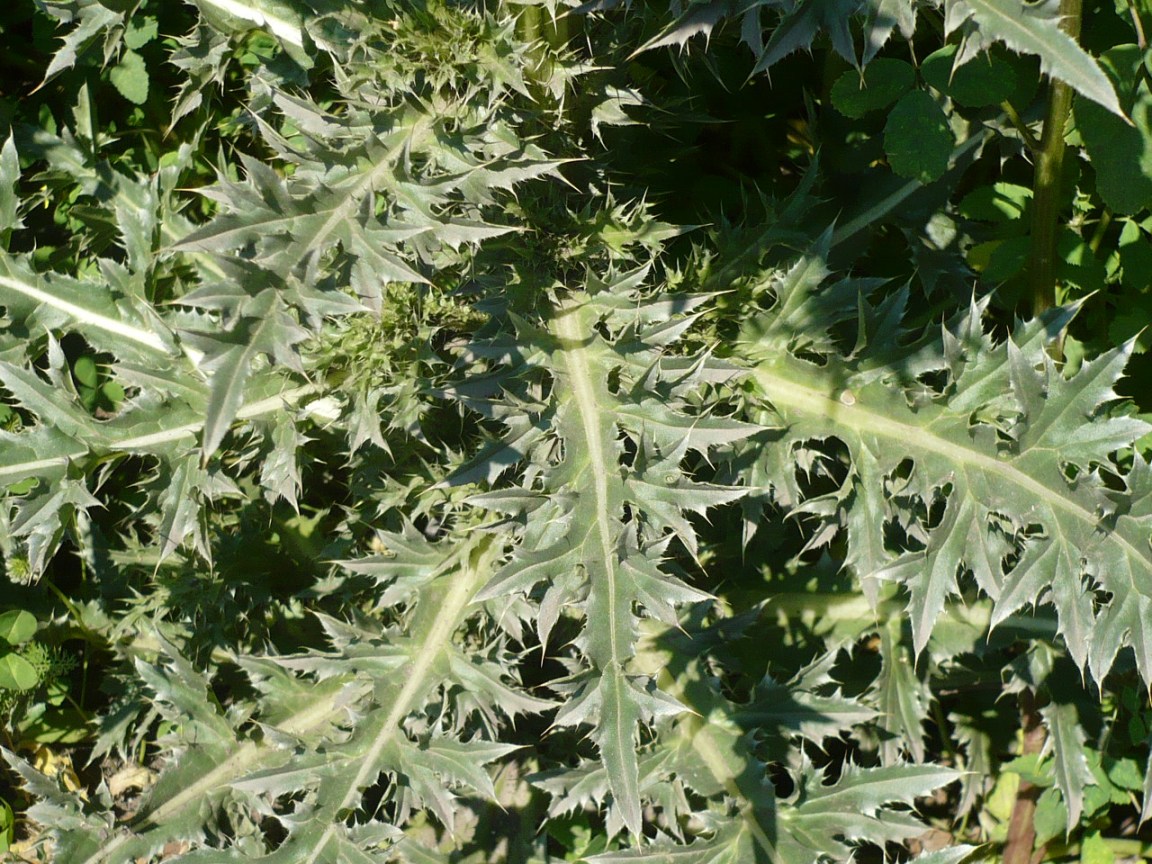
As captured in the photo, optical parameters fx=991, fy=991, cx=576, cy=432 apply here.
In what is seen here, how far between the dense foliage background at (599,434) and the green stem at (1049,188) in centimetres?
1

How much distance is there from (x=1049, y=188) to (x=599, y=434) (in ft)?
5.27

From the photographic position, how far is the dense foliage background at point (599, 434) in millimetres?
2402

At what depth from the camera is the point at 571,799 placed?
2861 mm

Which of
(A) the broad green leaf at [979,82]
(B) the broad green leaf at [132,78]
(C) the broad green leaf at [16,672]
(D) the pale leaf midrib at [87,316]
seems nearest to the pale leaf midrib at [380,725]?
(C) the broad green leaf at [16,672]

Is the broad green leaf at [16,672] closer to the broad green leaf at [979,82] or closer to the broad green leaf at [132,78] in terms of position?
the broad green leaf at [132,78]

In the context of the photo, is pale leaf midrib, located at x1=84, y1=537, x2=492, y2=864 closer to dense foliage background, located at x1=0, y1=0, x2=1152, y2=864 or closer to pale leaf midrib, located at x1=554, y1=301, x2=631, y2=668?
dense foliage background, located at x1=0, y1=0, x2=1152, y2=864

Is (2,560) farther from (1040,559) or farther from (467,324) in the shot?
(1040,559)

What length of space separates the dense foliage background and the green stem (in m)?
0.01

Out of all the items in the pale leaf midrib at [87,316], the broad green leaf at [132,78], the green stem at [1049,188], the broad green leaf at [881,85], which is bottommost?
the pale leaf midrib at [87,316]

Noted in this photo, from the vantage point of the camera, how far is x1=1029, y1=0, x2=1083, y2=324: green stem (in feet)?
9.15

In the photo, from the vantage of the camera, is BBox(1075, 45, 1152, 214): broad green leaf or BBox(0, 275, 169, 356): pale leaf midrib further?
BBox(0, 275, 169, 356): pale leaf midrib

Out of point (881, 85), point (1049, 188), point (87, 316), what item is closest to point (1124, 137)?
point (1049, 188)

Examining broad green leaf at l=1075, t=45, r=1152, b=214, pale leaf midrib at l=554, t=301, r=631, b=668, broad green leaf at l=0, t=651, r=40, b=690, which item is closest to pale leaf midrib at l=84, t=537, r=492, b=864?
pale leaf midrib at l=554, t=301, r=631, b=668

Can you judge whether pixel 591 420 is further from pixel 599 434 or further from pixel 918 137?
pixel 918 137
